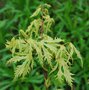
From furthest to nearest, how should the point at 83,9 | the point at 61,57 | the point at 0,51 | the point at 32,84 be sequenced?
the point at 83,9 < the point at 0,51 < the point at 32,84 < the point at 61,57

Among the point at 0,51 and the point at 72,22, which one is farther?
the point at 72,22

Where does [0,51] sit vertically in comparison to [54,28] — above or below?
below

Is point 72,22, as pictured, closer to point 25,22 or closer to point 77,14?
point 77,14

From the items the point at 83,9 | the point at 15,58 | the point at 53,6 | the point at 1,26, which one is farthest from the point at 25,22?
the point at 15,58

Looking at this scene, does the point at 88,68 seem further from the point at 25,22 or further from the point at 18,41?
the point at 18,41

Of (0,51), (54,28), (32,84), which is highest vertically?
(54,28)

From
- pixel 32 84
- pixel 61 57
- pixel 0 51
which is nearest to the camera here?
pixel 61 57
